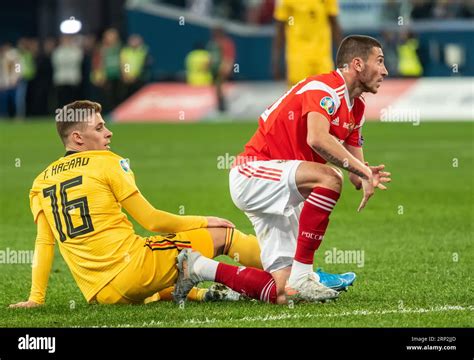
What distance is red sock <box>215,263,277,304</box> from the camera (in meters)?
7.34

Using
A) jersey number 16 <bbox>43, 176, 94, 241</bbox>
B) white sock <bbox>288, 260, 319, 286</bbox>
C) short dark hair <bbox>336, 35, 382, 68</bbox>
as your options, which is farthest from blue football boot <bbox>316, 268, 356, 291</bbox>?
jersey number 16 <bbox>43, 176, 94, 241</bbox>

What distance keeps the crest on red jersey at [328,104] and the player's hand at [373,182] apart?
0.43 m

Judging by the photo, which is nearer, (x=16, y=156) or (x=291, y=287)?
(x=291, y=287)

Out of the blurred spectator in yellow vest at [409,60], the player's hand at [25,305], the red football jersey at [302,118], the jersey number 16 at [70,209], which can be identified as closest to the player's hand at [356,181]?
the red football jersey at [302,118]

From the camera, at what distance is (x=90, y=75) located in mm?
33688

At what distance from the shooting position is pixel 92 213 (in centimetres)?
719

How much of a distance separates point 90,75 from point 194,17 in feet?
10.3

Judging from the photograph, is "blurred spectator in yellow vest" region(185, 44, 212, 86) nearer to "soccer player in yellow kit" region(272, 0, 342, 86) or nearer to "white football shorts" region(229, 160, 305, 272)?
"soccer player in yellow kit" region(272, 0, 342, 86)

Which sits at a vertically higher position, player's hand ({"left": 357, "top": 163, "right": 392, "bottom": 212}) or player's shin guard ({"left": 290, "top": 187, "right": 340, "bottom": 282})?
player's hand ({"left": 357, "top": 163, "right": 392, "bottom": 212})

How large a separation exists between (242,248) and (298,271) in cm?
52

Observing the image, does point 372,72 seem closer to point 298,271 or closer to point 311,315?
point 298,271

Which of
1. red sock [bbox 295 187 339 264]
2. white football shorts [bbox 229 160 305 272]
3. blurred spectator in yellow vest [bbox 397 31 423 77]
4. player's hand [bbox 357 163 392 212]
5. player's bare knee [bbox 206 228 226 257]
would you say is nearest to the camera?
player's hand [bbox 357 163 392 212]
